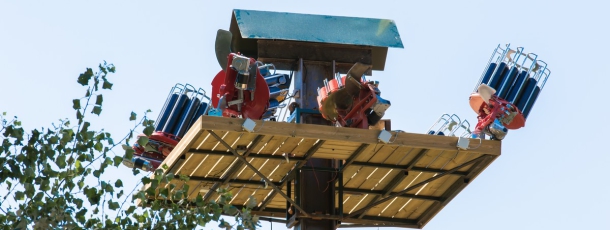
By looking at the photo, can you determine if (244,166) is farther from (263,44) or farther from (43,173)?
(43,173)

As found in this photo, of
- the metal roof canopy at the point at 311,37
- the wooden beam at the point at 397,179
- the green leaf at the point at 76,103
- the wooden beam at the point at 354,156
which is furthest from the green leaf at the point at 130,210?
the metal roof canopy at the point at 311,37

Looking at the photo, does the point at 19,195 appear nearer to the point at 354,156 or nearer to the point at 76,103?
the point at 76,103

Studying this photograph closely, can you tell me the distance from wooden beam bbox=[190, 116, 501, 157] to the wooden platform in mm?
17

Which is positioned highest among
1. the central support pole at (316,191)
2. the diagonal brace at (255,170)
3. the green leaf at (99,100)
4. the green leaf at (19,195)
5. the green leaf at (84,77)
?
the central support pole at (316,191)

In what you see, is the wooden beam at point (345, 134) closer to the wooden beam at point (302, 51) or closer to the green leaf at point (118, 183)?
the wooden beam at point (302, 51)

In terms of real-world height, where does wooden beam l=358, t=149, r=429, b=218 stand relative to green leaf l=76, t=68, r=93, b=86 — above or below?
above

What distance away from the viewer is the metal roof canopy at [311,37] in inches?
1308

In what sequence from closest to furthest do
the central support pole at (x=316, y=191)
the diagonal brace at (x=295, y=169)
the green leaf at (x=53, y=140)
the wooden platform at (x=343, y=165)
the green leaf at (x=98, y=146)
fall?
the green leaf at (x=53, y=140), the green leaf at (x=98, y=146), the wooden platform at (x=343, y=165), the diagonal brace at (x=295, y=169), the central support pole at (x=316, y=191)

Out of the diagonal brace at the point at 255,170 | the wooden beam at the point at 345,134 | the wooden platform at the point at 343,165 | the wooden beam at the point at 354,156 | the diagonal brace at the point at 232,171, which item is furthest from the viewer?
the wooden beam at the point at 354,156

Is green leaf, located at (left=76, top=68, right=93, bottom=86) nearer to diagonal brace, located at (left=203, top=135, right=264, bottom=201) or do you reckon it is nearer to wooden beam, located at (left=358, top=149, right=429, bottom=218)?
diagonal brace, located at (left=203, top=135, right=264, bottom=201)

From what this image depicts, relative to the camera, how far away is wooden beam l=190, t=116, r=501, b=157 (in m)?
28.1

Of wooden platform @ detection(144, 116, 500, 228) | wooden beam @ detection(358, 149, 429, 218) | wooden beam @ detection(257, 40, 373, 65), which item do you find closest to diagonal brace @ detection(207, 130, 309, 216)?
wooden platform @ detection(144, 116, 500, 228)

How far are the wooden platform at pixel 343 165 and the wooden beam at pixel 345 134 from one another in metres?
0.02

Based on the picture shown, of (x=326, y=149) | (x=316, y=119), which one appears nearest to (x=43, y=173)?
(x=326, y=149)
